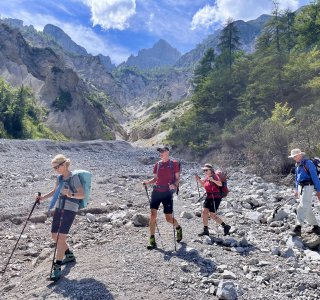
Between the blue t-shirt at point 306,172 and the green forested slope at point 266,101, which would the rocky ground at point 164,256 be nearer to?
the blue t-shirt at point 306,172

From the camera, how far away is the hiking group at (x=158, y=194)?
6.66 m

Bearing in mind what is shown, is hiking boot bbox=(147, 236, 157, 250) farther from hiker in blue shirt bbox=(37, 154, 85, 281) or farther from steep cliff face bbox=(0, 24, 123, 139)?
steep cliff face bbox=(0, 24, 123, 139)

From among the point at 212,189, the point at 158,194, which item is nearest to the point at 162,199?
the point at 158,194

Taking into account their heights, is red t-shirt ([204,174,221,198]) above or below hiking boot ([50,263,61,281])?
above

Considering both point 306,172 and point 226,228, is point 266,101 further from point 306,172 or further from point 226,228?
point 226,228

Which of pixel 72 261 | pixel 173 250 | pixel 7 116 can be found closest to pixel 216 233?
pixel 173 250

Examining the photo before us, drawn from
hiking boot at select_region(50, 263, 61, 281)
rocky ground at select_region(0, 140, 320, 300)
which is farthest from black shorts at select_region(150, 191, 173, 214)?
hiking boot at select_region(50, 263, 61, 281)

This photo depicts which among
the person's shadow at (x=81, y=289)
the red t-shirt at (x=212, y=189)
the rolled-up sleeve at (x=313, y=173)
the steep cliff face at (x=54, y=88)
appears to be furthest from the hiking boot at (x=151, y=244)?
the steep cliff face at (x=54, y=88)

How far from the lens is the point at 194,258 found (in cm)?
732

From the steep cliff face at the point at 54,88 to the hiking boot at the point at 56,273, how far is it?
7083 cm

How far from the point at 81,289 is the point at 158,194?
2782 mm

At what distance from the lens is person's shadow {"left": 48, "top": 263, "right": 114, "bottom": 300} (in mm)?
5730

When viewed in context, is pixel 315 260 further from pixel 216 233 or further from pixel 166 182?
pixel 166 182

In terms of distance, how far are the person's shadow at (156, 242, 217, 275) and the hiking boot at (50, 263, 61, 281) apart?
2104 millimetres
